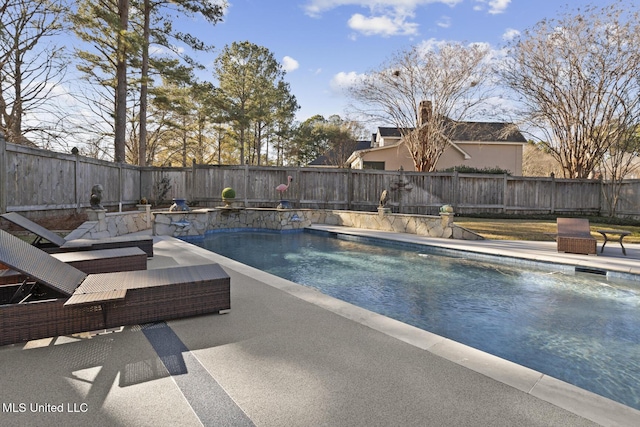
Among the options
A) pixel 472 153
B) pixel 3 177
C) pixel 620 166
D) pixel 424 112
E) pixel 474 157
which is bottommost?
pixel 3 177

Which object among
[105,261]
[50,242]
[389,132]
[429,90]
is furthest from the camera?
[389,132]

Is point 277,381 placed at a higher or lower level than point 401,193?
lower

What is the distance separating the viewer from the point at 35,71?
10.8m

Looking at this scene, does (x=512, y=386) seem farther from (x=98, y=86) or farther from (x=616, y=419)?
(x=98, y=86)

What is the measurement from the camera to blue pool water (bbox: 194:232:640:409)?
3100 mm

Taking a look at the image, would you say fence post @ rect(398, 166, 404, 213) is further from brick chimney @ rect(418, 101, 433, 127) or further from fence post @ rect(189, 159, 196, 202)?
fence post @ rect(189, 159, 196, 202)

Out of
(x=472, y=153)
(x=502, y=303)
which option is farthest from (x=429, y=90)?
(x=502, y=303)

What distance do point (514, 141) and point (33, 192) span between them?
23503 millimetres

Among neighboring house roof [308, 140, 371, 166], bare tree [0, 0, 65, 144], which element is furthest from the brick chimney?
bare tree [0, 0, 65, 144]

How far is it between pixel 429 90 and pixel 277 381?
58.9ft

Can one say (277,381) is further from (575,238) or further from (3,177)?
(3,177)

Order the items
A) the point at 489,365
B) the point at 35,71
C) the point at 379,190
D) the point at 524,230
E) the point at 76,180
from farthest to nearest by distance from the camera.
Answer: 1. the point at 379,190
2. the point at 35,71
3. the point at 524,230
4. the point at 76,180
5. the point at 489,365

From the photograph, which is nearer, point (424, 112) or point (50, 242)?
point (50, 242)

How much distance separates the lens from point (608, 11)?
14.1m
